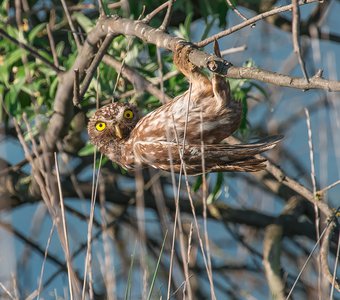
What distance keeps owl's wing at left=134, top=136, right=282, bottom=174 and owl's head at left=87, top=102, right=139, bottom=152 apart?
0.32 metres

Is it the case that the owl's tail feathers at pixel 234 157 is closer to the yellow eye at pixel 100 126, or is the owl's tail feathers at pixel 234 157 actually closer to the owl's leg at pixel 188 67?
the owl's leg at pixel 188 67

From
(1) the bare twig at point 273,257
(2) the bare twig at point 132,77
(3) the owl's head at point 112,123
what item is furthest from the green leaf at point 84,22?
(1) the bare twig at point 273,257

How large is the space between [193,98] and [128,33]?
368mm

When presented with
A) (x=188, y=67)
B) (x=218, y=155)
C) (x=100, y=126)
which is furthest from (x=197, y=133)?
(x=100, y=126)

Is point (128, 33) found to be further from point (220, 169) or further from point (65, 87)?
point (65, 87)

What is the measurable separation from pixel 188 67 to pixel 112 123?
83cm

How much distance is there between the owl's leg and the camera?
3117mm

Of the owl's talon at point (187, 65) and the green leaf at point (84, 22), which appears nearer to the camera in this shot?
the owl's talon at point (187, 65)

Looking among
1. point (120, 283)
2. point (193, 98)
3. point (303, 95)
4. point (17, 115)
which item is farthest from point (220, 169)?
point (303, 95)

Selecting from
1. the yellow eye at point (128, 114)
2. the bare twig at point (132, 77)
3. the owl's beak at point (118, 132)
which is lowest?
the owl's beak at point (118, 132)

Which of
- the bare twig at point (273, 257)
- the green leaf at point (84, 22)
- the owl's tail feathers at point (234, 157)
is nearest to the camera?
the owl's tail feathers at point (234, 157)

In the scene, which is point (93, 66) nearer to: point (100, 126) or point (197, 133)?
point (197, 133)

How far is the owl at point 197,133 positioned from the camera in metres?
3.45

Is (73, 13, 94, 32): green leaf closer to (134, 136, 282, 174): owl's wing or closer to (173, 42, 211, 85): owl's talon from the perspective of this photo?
(134, 136, 282, 174): owl's wing
